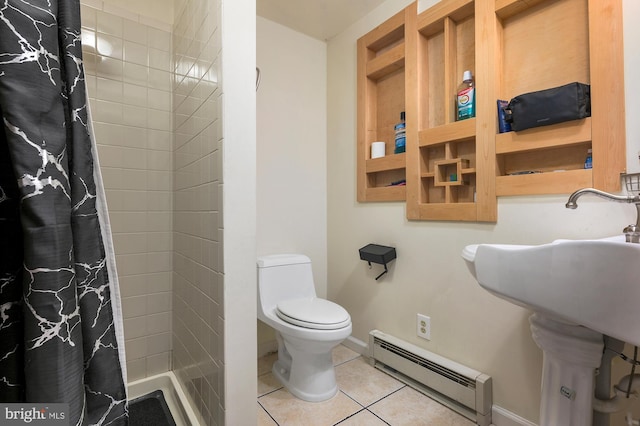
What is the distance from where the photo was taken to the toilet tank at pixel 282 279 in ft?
5.82

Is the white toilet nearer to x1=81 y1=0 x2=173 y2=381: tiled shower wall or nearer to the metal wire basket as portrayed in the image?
x1=81 y1=0 x2=173 y2=381: tiled shower wall

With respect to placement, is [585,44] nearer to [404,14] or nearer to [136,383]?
[404,14]

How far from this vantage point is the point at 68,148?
51 centimetres

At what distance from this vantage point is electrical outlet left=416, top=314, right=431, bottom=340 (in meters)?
1.68

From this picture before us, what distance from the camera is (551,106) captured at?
121cm

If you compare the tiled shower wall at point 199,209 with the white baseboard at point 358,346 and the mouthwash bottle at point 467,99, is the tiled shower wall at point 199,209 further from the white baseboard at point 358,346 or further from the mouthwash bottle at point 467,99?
the mouthwash bottle at point 467,99

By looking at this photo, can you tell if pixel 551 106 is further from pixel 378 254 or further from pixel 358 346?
pixel 358 346

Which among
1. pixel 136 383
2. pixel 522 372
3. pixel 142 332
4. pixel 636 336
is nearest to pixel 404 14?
pixel 636 336

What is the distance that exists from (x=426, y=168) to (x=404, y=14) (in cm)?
91

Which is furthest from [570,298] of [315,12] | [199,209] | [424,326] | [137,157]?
[315,12]

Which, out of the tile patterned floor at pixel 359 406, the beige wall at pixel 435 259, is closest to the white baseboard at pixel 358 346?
the beige wall at pixel 435 259

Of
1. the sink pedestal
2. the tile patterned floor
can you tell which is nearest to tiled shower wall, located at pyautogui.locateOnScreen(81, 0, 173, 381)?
the tile patterned floor

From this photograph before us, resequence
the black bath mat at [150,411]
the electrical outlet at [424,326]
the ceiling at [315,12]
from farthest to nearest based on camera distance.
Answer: the ceiling at [315,12]
the electrical outlet at [424,326]
the black bath mat at [150,411]

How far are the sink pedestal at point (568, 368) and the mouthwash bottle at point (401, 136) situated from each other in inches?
45.2
